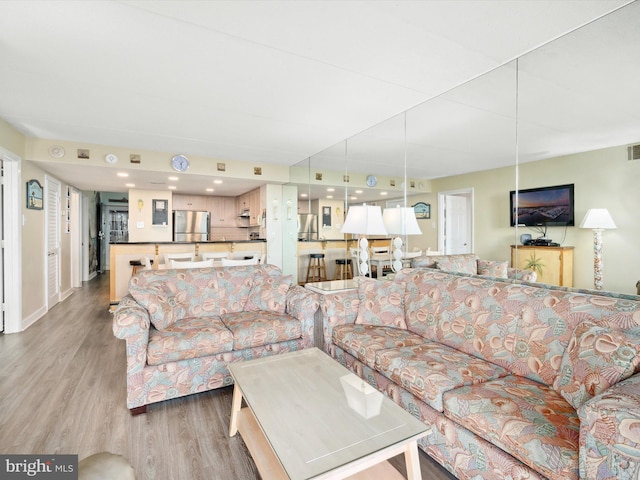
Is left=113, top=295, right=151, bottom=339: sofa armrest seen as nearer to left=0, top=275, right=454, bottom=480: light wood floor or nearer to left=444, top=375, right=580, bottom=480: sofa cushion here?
left=0, top=275, right=454, bottom=480: light wood floor

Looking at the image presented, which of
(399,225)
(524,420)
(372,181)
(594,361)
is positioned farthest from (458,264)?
(372,181)

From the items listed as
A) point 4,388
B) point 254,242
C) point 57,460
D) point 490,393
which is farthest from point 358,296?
point 254,242

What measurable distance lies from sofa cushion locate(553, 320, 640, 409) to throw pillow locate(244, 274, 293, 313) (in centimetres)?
208

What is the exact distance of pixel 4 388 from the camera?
2.41 m

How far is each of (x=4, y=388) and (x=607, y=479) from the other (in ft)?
12.0

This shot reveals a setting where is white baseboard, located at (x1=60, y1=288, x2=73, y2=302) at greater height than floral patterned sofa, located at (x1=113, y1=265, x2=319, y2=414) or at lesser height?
lesser

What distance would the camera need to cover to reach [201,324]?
8.17 feet

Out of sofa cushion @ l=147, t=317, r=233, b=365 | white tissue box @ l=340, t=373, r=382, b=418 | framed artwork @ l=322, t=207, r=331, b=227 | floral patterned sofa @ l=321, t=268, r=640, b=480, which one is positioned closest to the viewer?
floral patterned sofa @ l=321, t=268, r=640, b=480

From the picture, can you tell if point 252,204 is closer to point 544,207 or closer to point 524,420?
point 544,207

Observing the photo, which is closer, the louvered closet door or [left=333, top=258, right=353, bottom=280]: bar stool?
[left=333, top=258, right=353, bottom=280]: bar stool

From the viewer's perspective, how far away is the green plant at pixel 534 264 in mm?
2137

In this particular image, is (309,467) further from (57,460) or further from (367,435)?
(57,460)

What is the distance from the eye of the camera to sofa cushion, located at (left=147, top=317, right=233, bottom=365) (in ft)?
6.97

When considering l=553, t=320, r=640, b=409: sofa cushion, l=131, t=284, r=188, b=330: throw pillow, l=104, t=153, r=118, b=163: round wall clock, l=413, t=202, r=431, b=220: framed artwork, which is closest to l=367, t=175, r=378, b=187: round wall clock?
l=413, t=202, r=431, b=220: framed artwork
